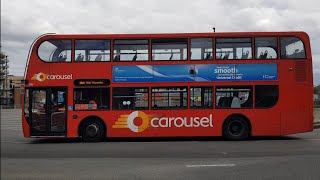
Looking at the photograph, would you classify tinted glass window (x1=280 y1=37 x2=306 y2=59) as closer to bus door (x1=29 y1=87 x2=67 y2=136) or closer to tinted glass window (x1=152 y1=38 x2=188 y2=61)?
tinted glass window (x1=152 y1=38 x2=188 y2=61)

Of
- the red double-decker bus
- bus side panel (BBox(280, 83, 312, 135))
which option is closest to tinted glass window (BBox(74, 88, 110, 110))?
the red double-decker bus

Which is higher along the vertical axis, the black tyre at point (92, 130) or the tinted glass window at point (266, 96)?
the tinted glass window at point (266, 96)

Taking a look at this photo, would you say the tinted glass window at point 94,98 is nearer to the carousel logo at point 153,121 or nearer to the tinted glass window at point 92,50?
the carousel logo at point 153,121

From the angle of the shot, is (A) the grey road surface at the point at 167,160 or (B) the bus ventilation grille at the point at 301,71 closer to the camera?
(A) the grey road surface at the point at 167,160

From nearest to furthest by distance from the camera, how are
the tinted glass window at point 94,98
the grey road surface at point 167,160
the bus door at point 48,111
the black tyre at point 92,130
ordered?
1. the grey road surface at point 167,160
2. the bus door at point 48,111
3. the black tyre at point 92,130
4. the tinted glass window at point 94,98

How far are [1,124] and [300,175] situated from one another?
5982 mm

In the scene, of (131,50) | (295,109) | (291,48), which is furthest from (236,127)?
(131,50)

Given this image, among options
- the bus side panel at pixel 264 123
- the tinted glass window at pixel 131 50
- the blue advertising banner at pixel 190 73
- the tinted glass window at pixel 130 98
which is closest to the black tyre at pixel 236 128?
the bus side panel at pixel 264 123

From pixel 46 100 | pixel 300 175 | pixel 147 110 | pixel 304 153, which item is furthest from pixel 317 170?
pixel 46 100

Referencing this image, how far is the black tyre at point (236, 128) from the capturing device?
14938 millimetres

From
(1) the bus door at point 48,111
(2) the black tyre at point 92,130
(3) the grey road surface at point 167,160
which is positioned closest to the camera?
(3) the grey road surface at point 167,160

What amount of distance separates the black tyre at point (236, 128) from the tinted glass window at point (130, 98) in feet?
9.50

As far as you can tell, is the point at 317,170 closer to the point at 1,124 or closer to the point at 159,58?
the point at 1,124

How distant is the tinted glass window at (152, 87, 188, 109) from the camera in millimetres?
14969
